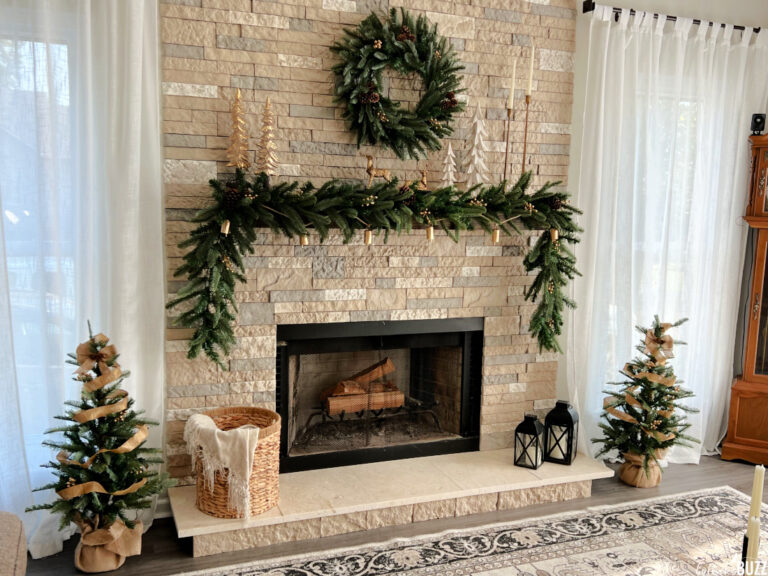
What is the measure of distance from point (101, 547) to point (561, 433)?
7.08ft

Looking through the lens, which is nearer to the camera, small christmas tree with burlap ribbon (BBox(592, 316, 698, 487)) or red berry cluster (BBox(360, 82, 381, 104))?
red berry cluster (BBox(360, 82, 381, 104))

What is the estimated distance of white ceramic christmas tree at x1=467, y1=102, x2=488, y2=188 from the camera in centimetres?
321

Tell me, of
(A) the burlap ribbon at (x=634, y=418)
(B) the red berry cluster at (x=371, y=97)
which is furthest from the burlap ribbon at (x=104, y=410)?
(A) the burlap ribbon at (x=634, y=418)

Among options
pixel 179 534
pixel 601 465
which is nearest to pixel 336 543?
pixel 179 534

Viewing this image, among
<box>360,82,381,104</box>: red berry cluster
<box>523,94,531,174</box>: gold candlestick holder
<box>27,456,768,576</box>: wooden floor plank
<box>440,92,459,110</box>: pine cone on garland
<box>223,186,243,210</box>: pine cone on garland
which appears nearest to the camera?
<box>27,456,768,576</box>: wooden floor plank

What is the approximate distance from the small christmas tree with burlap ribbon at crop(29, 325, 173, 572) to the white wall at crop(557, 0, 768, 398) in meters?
2.28

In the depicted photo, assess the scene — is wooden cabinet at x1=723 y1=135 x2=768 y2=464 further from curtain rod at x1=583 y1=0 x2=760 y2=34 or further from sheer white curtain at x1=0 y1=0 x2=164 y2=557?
sheer white curtain at x1=0 y1=0 x2=164 y2=557

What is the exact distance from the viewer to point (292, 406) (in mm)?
3307

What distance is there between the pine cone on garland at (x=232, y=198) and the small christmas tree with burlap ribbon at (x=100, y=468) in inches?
27.9

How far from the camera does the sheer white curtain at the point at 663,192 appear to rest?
11.7ft

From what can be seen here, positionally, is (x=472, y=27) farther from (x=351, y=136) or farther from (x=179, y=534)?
(x=179, y=534)

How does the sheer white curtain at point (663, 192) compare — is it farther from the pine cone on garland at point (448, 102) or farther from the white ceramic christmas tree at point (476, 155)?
the pine cone on garland at point (448, 102)

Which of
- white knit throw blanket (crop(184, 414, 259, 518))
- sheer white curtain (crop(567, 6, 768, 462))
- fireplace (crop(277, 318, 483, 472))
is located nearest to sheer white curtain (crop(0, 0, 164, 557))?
white knit throw blanket (crop(184, 414, 259, 518))

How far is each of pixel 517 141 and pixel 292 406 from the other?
1.77 metres
